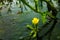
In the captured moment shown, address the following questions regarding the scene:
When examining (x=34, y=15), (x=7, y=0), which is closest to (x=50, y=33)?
(x=34, y=15)

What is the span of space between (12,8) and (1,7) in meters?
0.19

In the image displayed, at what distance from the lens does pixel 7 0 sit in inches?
113

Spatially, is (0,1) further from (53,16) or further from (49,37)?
(49,37)

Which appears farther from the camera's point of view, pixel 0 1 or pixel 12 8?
pixel 0 1

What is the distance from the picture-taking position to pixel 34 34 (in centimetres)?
177

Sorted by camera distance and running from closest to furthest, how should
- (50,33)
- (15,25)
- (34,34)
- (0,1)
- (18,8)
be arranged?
1. (34,34)
2. (50,33)
3. (15,25)
4. (18,8)
5. (0,1)

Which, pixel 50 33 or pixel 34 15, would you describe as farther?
pixel 34 15

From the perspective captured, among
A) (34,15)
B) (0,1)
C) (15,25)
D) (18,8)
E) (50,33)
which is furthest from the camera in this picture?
(0,1)

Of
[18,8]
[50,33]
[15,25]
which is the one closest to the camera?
[50,33]

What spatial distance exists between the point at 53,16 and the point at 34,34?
47 cm

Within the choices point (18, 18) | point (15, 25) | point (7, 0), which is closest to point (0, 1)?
point (7, 0)

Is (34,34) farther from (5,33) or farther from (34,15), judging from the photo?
(34,15)

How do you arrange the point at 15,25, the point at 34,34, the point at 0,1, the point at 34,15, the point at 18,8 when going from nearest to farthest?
the point at 34,34 < the point at 15,25 < the point at 34,15 < the point at 18,8 < the point at 0,1

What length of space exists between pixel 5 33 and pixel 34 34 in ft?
1.13
